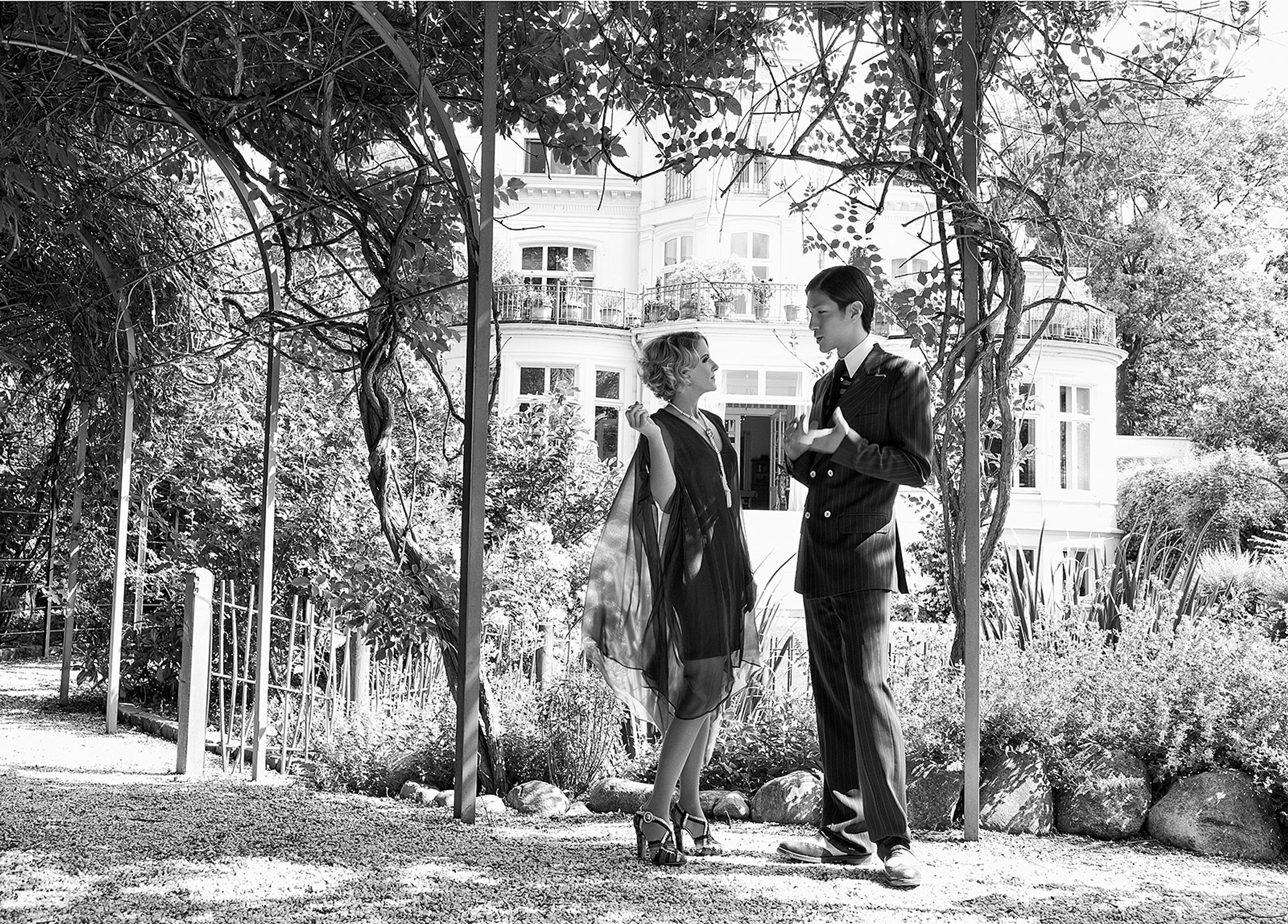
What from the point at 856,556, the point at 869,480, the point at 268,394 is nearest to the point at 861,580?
the point at 856,556

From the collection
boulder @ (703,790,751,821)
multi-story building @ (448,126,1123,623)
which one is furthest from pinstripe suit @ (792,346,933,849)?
multi-story building @ (448,126,1123,623)

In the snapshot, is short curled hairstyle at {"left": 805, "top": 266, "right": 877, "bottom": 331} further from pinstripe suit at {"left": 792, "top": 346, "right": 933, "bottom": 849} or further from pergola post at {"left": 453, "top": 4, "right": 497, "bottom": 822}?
pergola post at {"left": 453, "top": 4, "right": 497, "bottom": 822}

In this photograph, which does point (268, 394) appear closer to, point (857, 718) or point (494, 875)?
point (494, 875)

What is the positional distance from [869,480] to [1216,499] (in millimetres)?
20626

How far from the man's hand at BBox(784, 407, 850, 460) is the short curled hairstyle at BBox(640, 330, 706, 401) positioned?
1.30 feet

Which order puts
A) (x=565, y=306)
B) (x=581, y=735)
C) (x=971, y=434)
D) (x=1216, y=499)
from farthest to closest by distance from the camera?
1. (x=1216, y=499)
2. (x=565, y=306)
3. (x=581, y=735)
4. (x=971, y=434)

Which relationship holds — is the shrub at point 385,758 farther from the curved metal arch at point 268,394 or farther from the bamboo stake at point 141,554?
the bamboo stake at point 141,554

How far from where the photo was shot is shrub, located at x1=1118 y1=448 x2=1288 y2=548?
822 inches

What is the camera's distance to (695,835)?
3562 mm

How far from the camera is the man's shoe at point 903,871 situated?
3102 millimetres

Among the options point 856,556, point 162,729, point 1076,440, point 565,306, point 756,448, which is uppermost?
point 565,306

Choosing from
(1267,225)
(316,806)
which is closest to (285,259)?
(316,806)

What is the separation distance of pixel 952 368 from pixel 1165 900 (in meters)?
1.85

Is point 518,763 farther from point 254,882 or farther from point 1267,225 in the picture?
point 1267,225
